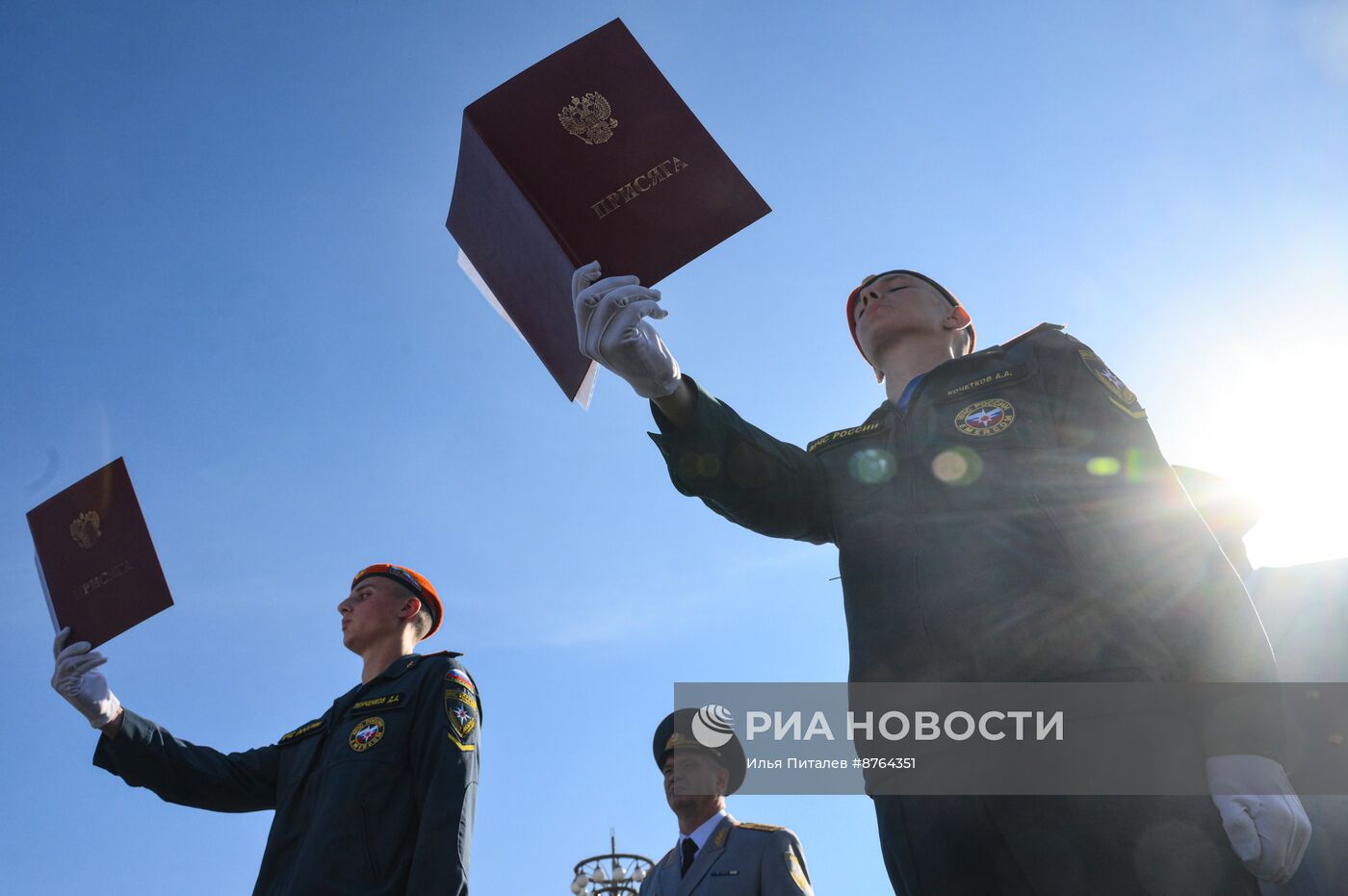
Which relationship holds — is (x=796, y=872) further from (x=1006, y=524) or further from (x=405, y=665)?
(x=1006, y=524)

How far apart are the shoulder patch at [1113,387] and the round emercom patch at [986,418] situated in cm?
25

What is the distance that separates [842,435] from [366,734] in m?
2.74

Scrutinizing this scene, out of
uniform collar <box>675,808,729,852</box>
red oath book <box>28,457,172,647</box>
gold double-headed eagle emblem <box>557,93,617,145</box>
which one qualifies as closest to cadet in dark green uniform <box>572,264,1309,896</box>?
gold double-headed eagle emblem <box>557,93,617,145</box>

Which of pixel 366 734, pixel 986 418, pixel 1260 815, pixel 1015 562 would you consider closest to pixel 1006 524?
pixel 1015 562

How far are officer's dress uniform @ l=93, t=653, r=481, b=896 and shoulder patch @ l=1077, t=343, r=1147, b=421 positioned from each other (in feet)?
9.61

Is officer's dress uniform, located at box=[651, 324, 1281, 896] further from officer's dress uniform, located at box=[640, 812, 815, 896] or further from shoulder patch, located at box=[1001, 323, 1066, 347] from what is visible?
officer's dress uniform, located at box=[640, 812, 815, 896]

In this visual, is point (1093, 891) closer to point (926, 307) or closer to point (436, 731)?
point (926, 307)

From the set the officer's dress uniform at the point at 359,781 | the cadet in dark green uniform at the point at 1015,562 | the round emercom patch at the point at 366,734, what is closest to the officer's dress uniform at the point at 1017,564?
the cadet in dark green uniform at the point at 1015,562

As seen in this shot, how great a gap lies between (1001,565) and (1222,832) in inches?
27.0

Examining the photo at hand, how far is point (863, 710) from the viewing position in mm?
2420

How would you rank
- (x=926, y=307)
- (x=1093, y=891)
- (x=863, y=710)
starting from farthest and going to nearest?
(x=926, y=307) < (x=863, y=710) < (x=1093, y=891)

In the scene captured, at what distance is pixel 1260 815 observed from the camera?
78.6 inches

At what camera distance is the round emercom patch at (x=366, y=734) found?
4535 millimetres

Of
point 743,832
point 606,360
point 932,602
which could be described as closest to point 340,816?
point 743,832
